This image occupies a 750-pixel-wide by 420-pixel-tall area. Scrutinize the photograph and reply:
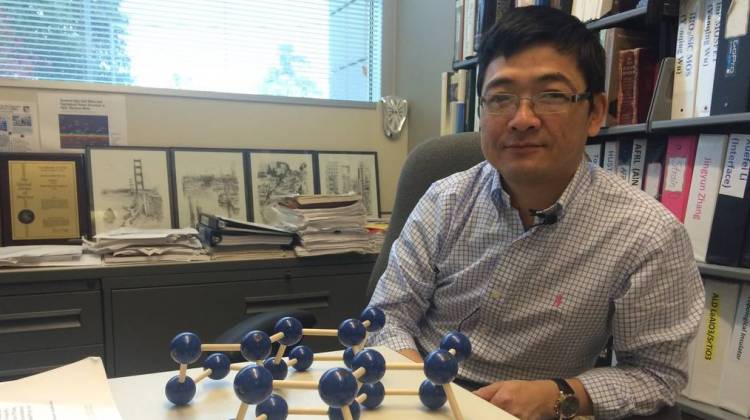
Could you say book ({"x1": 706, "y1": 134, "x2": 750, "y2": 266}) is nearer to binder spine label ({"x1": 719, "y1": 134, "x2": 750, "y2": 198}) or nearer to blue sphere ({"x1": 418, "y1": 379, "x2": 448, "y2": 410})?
binder spine label ({"x1": 719, "y1": 134, "x2": 750, "y2": 198})

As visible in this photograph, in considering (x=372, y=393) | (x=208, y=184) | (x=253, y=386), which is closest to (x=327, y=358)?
(x=372, y=393)

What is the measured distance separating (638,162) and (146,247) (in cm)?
142

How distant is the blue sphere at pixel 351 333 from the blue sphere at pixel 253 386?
0.19 meters

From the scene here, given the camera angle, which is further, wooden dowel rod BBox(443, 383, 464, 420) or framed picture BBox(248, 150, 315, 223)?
framed picture BBox(248, 150, 315, 223)

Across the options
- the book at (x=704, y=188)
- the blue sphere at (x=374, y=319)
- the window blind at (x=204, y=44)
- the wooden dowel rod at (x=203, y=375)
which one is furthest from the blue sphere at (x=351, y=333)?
the window blind at (x=204, y=44)

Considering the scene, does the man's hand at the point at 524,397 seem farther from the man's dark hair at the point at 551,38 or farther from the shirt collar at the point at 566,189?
the man's dark hair at the point at 551,38

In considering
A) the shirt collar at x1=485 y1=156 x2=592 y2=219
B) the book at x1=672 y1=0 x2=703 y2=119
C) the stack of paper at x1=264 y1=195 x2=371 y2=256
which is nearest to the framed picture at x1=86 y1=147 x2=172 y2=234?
the stack of paper at x1=264 y1=195 x2=371 y2=256

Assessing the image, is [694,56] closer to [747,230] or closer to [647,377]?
[747,230]

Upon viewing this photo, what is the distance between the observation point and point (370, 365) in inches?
21.0

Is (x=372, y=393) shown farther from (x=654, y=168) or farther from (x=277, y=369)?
(x=654, y=168)

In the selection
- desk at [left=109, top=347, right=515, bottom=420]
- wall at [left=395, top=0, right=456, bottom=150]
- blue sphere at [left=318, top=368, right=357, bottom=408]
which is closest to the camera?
blue sphere at [left=318, top=368, right=357, bottom=408]

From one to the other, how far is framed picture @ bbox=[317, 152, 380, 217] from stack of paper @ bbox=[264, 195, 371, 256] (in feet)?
1.20

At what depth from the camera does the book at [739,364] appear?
1172 millimetres

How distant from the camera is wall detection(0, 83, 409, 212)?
195cm
